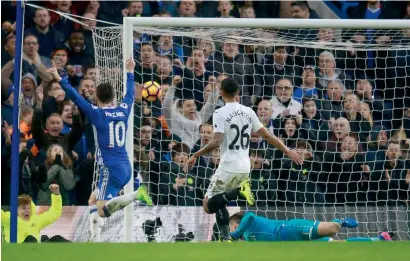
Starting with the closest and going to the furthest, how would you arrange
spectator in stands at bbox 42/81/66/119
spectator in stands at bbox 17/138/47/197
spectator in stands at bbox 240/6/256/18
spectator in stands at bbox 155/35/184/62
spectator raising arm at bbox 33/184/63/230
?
spectator raising arm at bbox 33/184/63/230, spectator in stands at bbox 17/138/47/197, spectator in stands at bbox 42/81/66/119, spectator in stands at bbox 155/35/184/62, spectator in stands at bbox 240/6/256/18

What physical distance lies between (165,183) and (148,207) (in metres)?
0.79

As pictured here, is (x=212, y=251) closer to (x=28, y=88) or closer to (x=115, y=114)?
(x=115, y=114)

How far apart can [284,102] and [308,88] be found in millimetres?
434

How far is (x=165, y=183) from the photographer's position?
13234 millimetres

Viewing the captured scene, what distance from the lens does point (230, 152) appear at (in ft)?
37.1

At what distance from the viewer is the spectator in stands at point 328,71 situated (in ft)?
46.2

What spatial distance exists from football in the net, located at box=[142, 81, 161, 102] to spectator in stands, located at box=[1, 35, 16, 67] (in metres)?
1.83

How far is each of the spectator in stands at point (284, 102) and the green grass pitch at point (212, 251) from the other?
5.29 metres

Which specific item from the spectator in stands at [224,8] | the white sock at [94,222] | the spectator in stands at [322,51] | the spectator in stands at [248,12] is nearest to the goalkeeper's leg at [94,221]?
the white sock at [94,222]

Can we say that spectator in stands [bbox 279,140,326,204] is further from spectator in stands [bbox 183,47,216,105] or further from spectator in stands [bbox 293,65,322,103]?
spectator in stands [bbox 183,47,216,105]

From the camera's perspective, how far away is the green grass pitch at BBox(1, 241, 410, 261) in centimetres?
739

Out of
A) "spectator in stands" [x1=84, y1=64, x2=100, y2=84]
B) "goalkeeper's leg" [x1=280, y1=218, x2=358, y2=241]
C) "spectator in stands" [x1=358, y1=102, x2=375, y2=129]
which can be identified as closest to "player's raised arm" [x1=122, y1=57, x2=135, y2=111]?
"goalkeeper's leg" [x1=280, y1=218, x2=358, y2=241]

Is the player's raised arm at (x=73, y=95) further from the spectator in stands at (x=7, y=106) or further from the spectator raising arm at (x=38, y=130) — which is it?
the spectator in stands at (x=7, y=106)

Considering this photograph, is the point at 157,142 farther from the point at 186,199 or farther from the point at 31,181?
the point at 31,181
